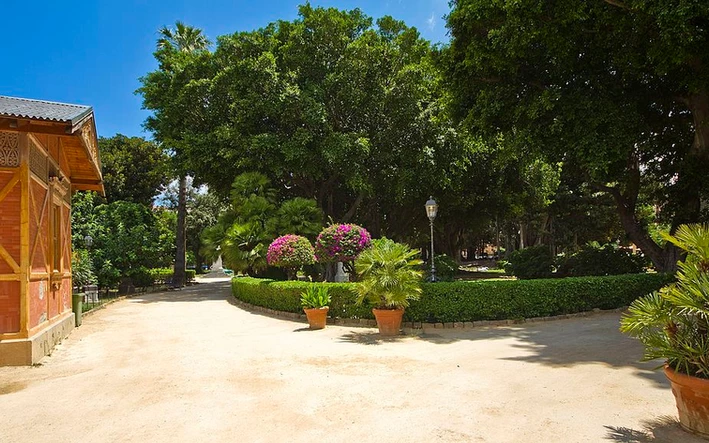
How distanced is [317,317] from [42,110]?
290 inches

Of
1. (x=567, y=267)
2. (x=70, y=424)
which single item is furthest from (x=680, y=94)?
(x=70, y=424)

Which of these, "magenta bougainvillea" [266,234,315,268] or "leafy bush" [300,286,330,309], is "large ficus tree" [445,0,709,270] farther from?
"leafy bush" [300,286,330,309]

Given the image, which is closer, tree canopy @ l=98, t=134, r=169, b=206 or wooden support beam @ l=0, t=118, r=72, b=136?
wooden support beam @ l=0, t=118, r=72, b=136

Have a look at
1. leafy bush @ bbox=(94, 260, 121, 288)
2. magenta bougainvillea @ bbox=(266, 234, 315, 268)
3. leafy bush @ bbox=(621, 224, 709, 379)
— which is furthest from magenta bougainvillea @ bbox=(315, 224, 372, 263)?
leafy bush @ bbox=(94, 260, 121, 288)

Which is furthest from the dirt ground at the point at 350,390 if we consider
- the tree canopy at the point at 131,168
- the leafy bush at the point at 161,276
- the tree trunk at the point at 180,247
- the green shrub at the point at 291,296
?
the tree canopy at the point at 131,168

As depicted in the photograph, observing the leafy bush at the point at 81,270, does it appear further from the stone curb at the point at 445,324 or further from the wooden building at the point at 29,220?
the stone curb at the point at 445,324

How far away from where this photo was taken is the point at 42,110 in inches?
320

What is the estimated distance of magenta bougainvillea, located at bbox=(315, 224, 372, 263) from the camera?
13.4 m

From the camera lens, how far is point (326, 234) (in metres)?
13.7

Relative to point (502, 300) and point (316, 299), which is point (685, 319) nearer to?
point (502, 300)

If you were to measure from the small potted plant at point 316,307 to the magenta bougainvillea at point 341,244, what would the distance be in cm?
201

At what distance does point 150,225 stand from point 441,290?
21003mm

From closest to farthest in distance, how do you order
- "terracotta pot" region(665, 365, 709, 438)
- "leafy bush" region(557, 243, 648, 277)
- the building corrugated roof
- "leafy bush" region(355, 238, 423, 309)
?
"terracotta pot" region(665, 365, 709, 438) < the building corrugated roof < "leafy bush" region(355, 238, 423, 309) < "leafy bush" region(557, 243, 648, 277)

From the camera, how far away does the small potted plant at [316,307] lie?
444 inches
